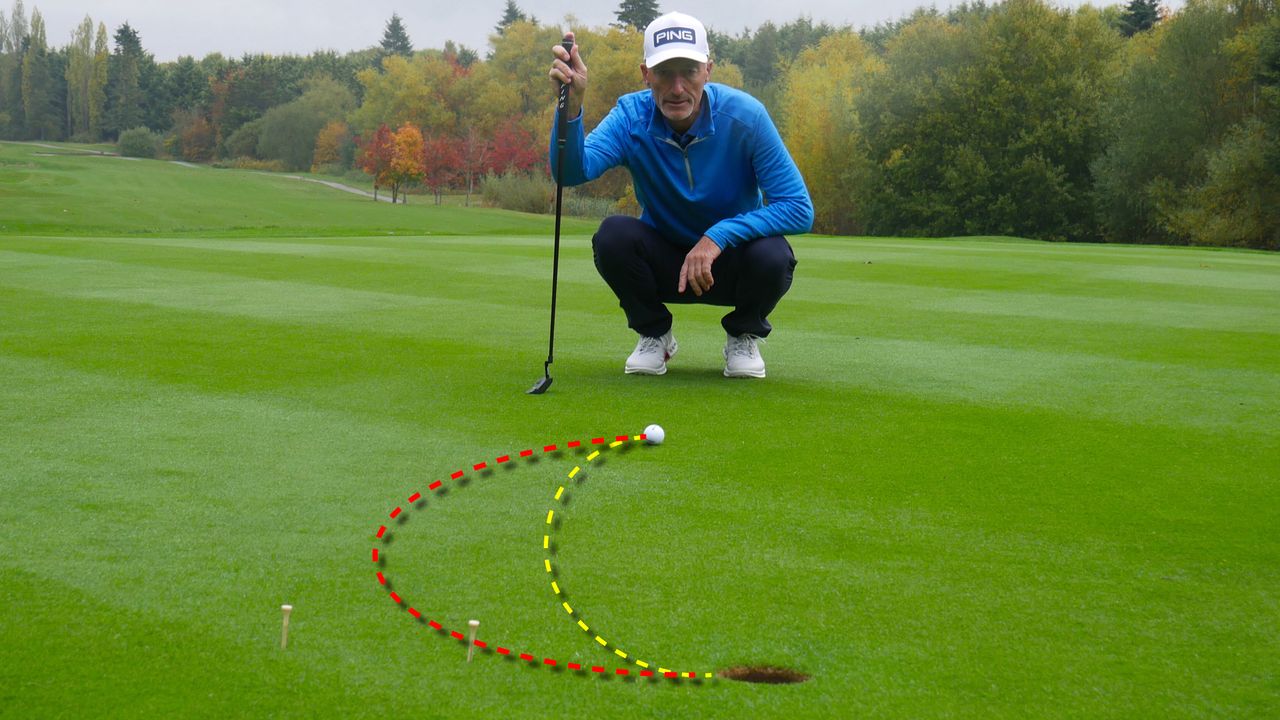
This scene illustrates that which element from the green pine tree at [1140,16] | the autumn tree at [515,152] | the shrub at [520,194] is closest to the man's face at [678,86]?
the shrub at [520,194]

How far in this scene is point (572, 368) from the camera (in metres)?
6.68

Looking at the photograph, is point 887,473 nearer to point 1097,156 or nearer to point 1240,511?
point 1240,511

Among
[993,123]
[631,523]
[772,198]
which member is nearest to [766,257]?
[772,198]

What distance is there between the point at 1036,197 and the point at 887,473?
167 ft

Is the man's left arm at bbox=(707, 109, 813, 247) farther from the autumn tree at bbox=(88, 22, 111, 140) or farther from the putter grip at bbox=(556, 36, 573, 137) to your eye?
the autumn tree at bbox=(88, 22, 111, 140)

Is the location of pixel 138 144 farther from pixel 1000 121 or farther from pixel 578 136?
pixel 578 136

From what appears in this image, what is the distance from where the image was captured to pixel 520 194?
56.4 m

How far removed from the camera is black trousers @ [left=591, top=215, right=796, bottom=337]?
20.4 feet

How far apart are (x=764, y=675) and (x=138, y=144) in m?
101

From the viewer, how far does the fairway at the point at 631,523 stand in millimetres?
2428

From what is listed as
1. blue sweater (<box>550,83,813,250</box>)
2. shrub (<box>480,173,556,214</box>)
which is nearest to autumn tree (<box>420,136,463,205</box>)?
shrub (<box>480,173,556,214</box>)

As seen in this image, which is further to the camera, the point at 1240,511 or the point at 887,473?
the point at 887,473

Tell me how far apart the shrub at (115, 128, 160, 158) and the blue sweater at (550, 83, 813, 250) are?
9541 centimetres

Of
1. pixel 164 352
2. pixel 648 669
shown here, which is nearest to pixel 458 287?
pixel 164 352
